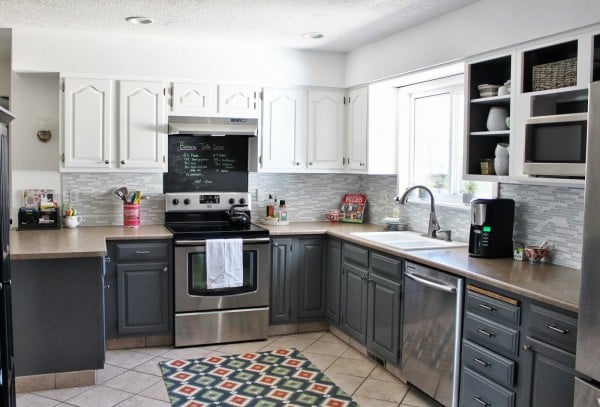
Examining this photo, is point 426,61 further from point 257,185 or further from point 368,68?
point 257,185

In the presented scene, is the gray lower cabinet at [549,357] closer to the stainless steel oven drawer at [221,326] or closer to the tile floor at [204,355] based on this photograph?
the tile floor at [204,355]

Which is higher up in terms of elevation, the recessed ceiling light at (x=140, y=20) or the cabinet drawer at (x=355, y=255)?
the recessed ceiling light at (x=140, y=20)

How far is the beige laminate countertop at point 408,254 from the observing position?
2656 mm

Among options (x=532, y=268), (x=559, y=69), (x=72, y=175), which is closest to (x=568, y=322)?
(x=532, y=268)

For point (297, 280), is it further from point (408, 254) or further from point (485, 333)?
point (485, 333)

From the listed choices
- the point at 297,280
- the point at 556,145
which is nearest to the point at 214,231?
the point at 297,280

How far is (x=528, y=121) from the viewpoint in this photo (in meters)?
2.87

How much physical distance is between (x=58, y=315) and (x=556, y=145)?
302 centimetres

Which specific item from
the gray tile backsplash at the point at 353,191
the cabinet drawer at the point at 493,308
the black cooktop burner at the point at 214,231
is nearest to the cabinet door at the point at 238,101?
the gray tile backsplash at the point at 353,191

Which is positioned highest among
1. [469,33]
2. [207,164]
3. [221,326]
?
[469,33]

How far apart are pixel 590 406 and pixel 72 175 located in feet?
13.3

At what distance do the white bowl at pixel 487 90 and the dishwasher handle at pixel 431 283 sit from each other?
3.75ft

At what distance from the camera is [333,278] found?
4.72 meters

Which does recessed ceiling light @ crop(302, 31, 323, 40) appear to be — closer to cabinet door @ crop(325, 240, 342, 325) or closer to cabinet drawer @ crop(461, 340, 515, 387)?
cabinet door @ crop(325, 240, 342, 325)
